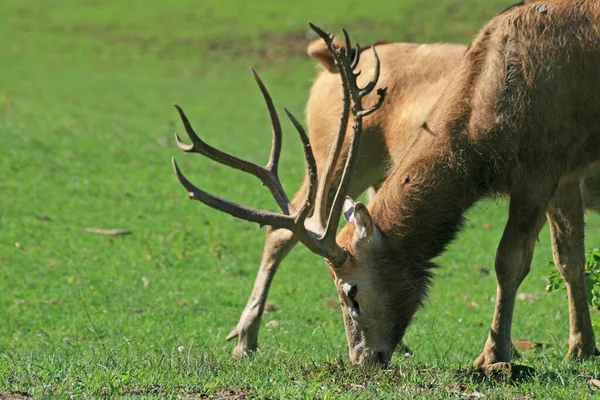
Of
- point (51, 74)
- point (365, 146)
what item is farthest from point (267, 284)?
point (51, 74)

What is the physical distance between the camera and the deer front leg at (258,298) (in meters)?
8.44

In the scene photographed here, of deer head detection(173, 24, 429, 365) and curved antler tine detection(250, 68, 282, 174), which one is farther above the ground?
curved antler tine detection(250, 68, 282, 174)

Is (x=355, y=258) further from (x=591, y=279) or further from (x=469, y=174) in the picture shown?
(x=591, y=279)

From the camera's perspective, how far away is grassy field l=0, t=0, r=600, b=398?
5.96m

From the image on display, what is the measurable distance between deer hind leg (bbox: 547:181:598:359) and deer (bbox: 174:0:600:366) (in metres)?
0.89

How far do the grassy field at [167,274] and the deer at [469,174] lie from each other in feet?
1.30

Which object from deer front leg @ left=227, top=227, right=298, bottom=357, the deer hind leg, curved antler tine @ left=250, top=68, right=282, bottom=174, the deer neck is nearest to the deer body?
the deer neck

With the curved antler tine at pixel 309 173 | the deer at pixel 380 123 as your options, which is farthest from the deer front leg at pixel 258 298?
the curved antler tine at pixel 309 173

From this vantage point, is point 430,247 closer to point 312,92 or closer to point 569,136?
point 569,136

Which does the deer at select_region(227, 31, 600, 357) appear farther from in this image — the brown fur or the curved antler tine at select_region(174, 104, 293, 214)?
the curved antler tine at select_region(174, 104, 293, 214)

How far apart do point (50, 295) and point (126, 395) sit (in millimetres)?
4833

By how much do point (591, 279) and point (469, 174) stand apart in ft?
5.99

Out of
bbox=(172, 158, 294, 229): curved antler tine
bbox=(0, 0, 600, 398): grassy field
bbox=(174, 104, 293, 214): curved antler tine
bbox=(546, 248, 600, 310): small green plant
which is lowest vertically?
bbox=(0, 0, 600, 398): grassy field

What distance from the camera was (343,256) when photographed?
21.4 ft
